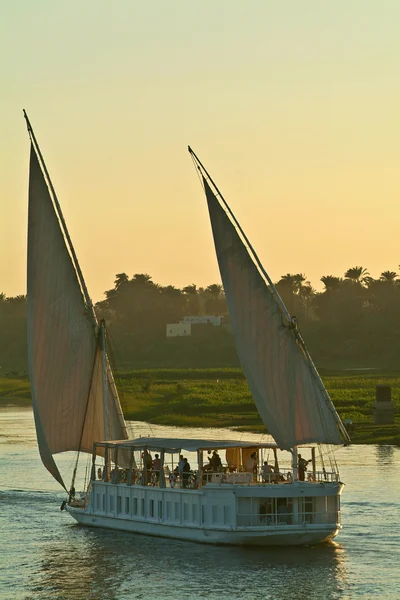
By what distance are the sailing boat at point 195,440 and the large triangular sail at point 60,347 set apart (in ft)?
0.15

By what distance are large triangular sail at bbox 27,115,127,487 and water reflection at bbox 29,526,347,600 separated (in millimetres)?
7385

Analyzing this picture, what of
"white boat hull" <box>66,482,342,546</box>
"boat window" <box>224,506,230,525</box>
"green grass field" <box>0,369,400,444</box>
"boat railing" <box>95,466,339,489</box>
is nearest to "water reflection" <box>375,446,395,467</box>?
"green grass field" <box>0,369,400,444</box>

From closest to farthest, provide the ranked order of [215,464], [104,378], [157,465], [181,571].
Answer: [181,571]
[215,464]
[157,465]
[104,378]

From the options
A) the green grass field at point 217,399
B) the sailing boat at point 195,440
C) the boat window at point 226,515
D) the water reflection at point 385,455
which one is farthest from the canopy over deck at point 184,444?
Result: the green grass field at point 217,399

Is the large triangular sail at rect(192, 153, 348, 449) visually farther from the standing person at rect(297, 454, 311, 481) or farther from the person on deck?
the person on deck

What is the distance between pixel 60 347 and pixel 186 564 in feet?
50.2

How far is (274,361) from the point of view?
175 ft

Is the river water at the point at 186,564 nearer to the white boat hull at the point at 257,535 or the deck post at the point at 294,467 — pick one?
the white boat hull at the point at 257,535

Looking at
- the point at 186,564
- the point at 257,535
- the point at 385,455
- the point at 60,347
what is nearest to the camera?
the point at 186,564

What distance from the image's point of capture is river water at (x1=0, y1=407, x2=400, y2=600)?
4581 cm

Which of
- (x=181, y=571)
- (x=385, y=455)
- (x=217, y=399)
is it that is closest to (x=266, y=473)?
(x=181, y=571)

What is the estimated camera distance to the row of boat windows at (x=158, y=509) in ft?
168

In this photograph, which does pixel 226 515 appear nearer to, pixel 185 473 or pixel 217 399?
pixel 185 473

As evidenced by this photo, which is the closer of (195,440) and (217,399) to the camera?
(195,440)
